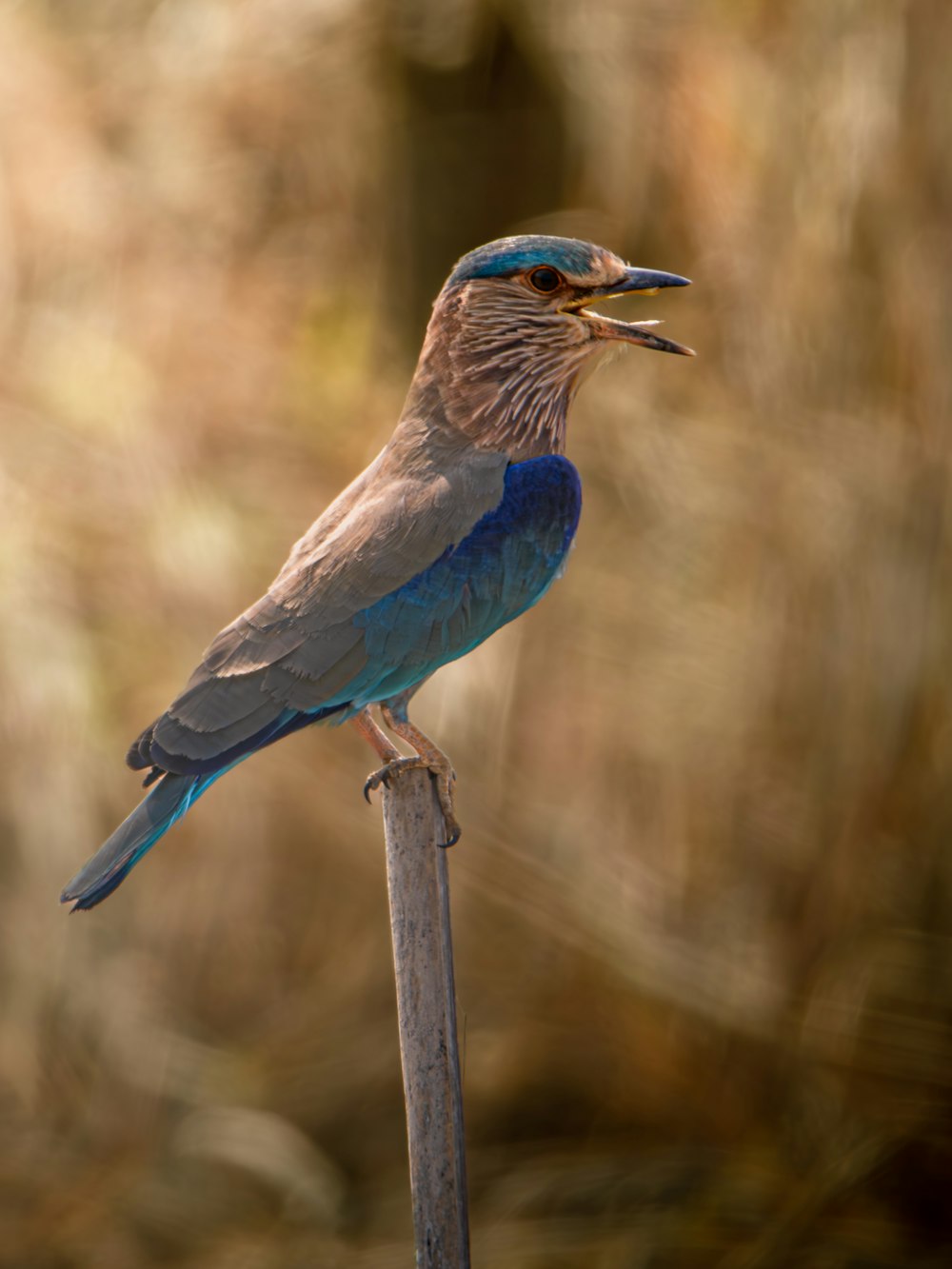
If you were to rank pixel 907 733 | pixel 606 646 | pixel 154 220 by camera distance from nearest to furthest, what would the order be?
pixel 907 733, pixel 606 646, pixel 154 220

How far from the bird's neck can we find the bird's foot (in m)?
0.67

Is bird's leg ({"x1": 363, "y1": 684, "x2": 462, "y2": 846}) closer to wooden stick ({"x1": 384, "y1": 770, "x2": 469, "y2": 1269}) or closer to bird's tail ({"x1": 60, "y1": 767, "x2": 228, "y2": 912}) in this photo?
wooden stick ({"x1": 384, "y1": 770, "x2": 469, "y2": 1269})

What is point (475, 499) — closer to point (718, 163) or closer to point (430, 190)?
point (718, 163)

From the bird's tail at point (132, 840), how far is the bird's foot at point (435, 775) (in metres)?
0.30

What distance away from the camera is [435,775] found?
9.32ft

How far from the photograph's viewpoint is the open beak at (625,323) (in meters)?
3.08

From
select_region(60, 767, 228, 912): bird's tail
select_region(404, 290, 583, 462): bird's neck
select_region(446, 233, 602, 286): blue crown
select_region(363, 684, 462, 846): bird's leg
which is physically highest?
select_region(446, 233, 602, 286): blue crown

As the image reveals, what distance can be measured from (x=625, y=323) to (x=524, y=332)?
21 cm

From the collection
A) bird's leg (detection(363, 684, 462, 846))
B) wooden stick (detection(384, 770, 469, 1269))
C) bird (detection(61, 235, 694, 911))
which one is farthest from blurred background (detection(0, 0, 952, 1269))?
wooden stick (detection(384, 770, 469, 1269))

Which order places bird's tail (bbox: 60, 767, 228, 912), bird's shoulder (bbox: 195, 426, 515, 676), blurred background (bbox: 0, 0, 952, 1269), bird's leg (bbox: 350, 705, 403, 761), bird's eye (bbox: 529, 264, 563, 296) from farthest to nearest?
blurred background (bbox: 0, 0, 952, 1269)
bird's eye (bbox: 529, 264, 563, 296)
bird's leg (bbox: 350, 705, 403, 761)
bird's shoulder (bbox: 195, 426, 515, 676)
bird's tail (bbox: 60, 767, 228, 912)

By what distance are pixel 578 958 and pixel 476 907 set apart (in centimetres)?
44

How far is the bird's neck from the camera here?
3.21 metres

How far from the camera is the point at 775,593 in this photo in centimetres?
486

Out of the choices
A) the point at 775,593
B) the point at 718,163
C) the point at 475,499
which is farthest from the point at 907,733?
the point at 475,499
